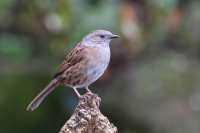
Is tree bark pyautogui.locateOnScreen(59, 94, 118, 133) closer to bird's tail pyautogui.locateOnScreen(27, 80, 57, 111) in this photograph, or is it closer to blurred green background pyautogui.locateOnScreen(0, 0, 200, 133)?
bird's tail pyautogui.locateOnScreen(27, 80, 57, 111)

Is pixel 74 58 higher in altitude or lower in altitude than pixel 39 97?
higher

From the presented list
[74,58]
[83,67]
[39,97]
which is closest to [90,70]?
[83,67]

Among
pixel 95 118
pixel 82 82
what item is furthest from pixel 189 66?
pixel 95 118

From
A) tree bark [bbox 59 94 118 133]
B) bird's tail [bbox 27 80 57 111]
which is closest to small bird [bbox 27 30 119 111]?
bird's tail [bbox 27 80 57 111]

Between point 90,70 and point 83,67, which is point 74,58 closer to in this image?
point 83,67

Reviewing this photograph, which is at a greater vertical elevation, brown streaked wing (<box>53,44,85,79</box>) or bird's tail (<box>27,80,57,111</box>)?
brown streaked wing (<box>53,44,85,79</box>)

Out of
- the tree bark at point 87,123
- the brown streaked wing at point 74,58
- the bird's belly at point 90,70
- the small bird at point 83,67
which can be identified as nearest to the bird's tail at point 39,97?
the small bird at point 83,67

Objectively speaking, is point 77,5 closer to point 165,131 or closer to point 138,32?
point 138,32

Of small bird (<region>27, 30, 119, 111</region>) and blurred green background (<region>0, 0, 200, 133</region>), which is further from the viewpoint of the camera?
blurred green background (<region>0, 0, 200, 133</region>)

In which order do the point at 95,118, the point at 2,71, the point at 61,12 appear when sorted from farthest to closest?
the point at 2,71, the point at 61,12, the point at 95,118
